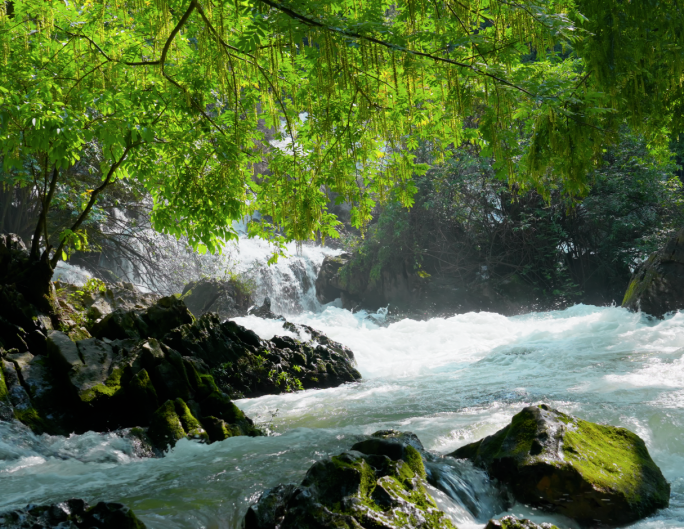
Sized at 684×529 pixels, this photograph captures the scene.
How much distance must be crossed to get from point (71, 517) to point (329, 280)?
69.4ft

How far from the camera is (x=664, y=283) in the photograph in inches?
474

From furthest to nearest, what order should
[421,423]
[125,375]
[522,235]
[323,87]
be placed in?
[522,235]
[421,423]
[125,375]
[323,87]

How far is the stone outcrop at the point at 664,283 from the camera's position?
11852 millimetres

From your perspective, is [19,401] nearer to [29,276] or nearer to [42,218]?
[29,276]

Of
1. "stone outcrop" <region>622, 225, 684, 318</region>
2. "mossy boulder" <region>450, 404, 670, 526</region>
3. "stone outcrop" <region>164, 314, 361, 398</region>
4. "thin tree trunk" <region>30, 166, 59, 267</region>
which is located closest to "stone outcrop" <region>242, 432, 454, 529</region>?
"mossy boulder" <region>450, 404, 670, 526</region>

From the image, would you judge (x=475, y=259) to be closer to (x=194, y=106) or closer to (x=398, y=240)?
(x=398, y=240)

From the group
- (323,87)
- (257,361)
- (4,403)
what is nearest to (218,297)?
(257,361)

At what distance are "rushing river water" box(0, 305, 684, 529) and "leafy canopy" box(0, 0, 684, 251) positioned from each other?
2.28 metres

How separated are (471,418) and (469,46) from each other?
3.94 meters

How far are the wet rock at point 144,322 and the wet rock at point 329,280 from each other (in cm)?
1471

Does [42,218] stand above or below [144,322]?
above

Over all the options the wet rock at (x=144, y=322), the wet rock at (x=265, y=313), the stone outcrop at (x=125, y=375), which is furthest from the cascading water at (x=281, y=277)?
the stone outcrop at (x=125, y=375)

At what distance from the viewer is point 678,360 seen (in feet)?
27.1

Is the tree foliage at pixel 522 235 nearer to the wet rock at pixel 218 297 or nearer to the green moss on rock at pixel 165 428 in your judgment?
the wet rock at pixel 218 297
